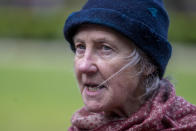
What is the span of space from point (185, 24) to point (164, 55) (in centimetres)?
1945

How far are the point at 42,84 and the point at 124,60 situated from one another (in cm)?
1061

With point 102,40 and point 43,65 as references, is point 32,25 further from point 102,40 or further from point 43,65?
point 102,40

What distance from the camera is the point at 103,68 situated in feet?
11.7

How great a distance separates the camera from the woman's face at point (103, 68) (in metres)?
3.57

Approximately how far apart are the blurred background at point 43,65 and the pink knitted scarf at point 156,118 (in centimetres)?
49

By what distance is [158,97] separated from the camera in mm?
3736

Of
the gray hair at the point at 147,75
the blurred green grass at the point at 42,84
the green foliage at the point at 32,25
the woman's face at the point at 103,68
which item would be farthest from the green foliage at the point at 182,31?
the woman's face at the point at 103,68

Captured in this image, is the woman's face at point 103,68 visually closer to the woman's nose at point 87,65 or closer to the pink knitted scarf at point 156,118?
the woman's nose at point 87,65

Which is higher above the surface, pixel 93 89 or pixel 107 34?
pixel 107 34

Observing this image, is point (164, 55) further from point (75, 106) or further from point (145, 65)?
point (75, 106)

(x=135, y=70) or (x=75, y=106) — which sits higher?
(x=75, y=106)

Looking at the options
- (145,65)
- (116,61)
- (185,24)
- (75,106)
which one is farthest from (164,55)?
(185,24)

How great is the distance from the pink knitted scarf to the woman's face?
189mm

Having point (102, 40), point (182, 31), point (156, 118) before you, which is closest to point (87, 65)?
point (102, 40)
